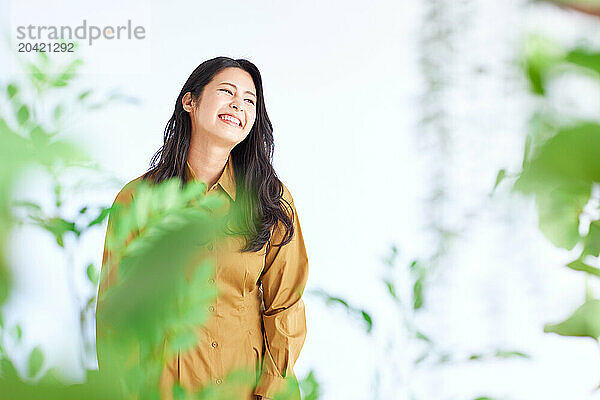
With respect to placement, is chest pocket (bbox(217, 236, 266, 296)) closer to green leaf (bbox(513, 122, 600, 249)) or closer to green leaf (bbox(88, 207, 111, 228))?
green leaf (bbox(88, 207, 111, 228))

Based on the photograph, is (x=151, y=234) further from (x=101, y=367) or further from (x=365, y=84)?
(x=365, y=84)

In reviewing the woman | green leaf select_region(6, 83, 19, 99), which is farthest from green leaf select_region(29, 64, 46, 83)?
the woman

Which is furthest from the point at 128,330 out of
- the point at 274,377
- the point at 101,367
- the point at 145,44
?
the point at 145,44

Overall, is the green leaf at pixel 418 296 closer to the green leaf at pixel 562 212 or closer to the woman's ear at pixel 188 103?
the green leaf at pixel 562 212

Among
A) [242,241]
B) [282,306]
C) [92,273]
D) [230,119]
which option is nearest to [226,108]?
[230,119]

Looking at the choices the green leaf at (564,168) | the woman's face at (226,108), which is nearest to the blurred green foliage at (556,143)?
the green leaf at (564,168)

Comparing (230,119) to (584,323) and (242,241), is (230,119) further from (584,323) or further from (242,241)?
(584,323)

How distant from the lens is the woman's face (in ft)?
4.64

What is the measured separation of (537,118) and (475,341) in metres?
1.87

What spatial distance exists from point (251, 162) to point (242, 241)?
0.73 ft

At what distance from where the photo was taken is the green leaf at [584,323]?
0.61 feet

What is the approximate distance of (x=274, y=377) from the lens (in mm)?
1288

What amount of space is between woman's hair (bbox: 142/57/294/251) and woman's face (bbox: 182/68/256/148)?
0.7 inches

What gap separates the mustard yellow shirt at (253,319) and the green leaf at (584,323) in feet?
3.43
